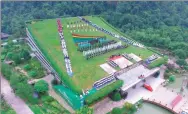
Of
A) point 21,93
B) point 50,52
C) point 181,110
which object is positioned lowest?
point 181,110

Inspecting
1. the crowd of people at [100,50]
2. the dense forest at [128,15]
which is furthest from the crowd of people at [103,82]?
the dense forest at [128,15]

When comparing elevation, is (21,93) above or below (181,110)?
above

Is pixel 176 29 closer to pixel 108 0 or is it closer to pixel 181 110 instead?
pixel 108 0

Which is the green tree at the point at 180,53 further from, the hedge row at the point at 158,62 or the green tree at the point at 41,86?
the green tree at the point at 41,86

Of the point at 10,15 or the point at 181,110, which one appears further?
the point at 10,15

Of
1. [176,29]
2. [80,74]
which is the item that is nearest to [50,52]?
[80,74]

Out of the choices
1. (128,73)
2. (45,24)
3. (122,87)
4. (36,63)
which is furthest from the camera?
(45,24)

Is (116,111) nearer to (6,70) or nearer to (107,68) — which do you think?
(107,68)
